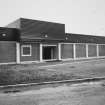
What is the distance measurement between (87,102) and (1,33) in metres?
20.3

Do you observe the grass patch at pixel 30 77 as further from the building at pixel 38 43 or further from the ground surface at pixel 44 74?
the building at pixel 38 43

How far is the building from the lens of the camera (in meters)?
23.4

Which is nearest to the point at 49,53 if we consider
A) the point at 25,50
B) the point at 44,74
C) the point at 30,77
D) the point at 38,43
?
the point at 38,43

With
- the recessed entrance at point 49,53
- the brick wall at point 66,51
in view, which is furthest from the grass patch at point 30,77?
the brick wall at point 66,51

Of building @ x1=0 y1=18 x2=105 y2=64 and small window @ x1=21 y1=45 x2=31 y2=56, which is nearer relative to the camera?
building @ x1=0 y1=18 x2=105 y2=64

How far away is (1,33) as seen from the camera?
23.2 meters

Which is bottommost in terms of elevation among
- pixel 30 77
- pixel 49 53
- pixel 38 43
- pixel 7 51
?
pixel 30 77

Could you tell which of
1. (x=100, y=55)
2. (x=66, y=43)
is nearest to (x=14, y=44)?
(x=66, y=43)

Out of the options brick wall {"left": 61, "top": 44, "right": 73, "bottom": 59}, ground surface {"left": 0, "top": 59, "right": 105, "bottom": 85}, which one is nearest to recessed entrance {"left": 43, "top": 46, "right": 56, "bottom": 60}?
brick wall {"left": 61, "top": 44, "right": 73, "bottom": 59}

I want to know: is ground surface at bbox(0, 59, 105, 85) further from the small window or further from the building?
the small window

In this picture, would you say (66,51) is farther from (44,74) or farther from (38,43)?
(44,74)

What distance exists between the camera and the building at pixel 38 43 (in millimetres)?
23375

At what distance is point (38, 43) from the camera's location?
26094 millimetres

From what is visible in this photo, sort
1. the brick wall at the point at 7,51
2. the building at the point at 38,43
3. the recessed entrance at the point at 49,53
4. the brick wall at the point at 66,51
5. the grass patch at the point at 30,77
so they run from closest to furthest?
the grass patch at the point at 30,77 < the brick wall at the point at 7,51 < the building at the point at 38,43 < the recessed entrance at the point at 49,53 < the brick wall at the point at 66,51
